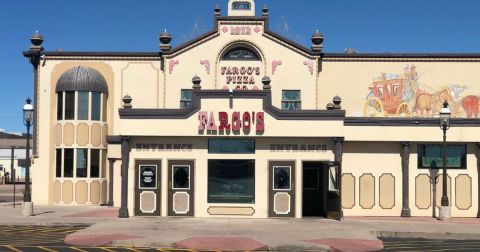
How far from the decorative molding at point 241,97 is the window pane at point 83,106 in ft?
→ 27.3

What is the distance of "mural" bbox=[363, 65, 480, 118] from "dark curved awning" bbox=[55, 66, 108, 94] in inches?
572

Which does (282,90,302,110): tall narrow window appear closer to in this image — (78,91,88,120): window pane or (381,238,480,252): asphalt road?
(78,91,88,120): window pane

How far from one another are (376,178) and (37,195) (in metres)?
18.2

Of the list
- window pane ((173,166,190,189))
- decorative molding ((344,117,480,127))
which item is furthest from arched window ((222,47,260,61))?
window pane ((173,166,190,189))

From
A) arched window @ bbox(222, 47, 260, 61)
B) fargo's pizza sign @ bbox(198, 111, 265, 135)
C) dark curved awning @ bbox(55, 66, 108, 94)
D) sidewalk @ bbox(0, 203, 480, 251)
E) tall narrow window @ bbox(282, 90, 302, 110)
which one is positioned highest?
arched window @ bbox(222, 47, 260, 61)

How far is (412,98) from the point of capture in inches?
1293

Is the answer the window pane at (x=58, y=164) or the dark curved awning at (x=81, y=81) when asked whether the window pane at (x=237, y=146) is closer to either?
the dark curved awning at (x=81, y=81)

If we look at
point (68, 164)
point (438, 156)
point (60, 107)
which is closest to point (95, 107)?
point (60, 107)

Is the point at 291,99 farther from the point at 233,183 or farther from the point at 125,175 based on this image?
the point at 125,175

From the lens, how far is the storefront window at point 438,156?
86.9ft

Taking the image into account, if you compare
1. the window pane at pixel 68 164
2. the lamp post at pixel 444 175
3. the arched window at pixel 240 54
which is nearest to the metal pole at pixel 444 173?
the lamp post at pixel 444 175

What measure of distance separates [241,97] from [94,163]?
1159cm

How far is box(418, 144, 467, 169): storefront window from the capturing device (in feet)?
86.9

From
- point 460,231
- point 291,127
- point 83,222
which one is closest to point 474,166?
point 460,231
